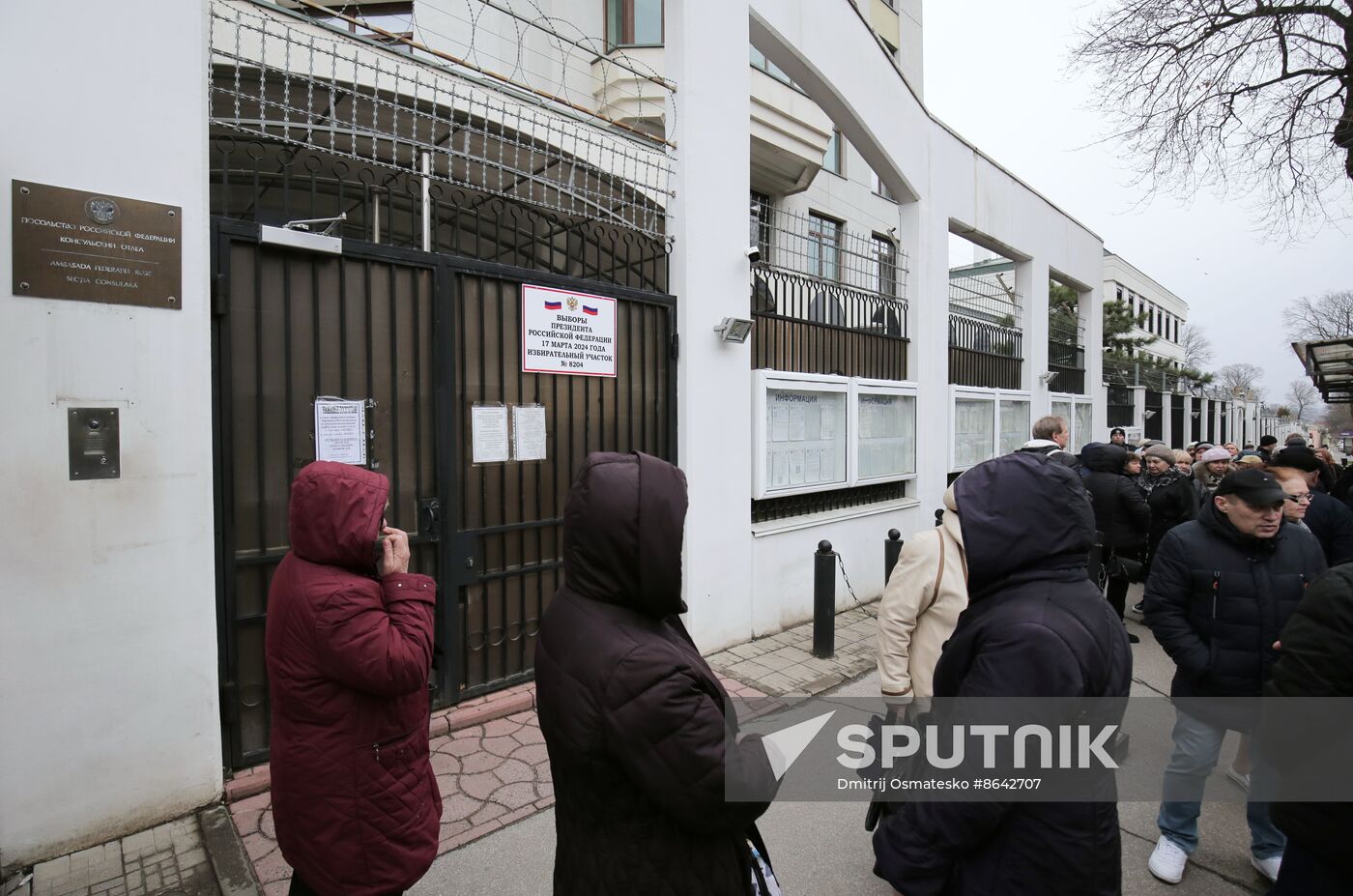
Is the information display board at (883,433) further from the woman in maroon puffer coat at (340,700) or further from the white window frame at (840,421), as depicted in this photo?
the woman in maroon puffer coat at (340,700)

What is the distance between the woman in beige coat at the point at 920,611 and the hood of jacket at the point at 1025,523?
1068mm

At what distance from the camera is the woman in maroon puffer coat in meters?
2.03

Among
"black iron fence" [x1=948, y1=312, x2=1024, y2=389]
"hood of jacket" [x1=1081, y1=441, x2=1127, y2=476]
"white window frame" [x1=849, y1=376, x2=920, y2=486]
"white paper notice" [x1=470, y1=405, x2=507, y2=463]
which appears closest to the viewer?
"white paper notice" [x1=470, y1=405, x2=507, y2=463]

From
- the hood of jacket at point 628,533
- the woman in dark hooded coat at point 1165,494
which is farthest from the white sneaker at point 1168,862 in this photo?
the woman in dark hooded coat at point 1165,494

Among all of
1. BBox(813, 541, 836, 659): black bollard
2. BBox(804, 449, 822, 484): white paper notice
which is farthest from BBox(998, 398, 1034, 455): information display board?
BBox(813, 541, 836, 659): black bollard

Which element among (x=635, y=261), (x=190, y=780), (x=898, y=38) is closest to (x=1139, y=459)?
(x=635, y=261)

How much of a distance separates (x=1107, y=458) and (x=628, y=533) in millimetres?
6452

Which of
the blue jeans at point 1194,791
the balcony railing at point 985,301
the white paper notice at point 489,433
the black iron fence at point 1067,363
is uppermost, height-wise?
the balcony railing at point 985,301

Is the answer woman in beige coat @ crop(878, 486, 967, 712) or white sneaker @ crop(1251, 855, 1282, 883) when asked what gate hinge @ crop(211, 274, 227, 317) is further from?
white sneaker @ crop(1251, 855, 1282, 883)

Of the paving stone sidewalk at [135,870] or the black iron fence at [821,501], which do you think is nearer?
the paving stone sidewalk at [135,870]

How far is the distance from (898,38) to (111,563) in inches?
741

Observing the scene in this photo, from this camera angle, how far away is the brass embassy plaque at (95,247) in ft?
9.03

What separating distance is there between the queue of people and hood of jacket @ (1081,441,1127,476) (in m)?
4.57

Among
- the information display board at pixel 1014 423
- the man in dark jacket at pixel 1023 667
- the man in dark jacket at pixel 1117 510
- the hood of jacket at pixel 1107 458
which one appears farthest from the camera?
the information display board at pixel 1014 423
